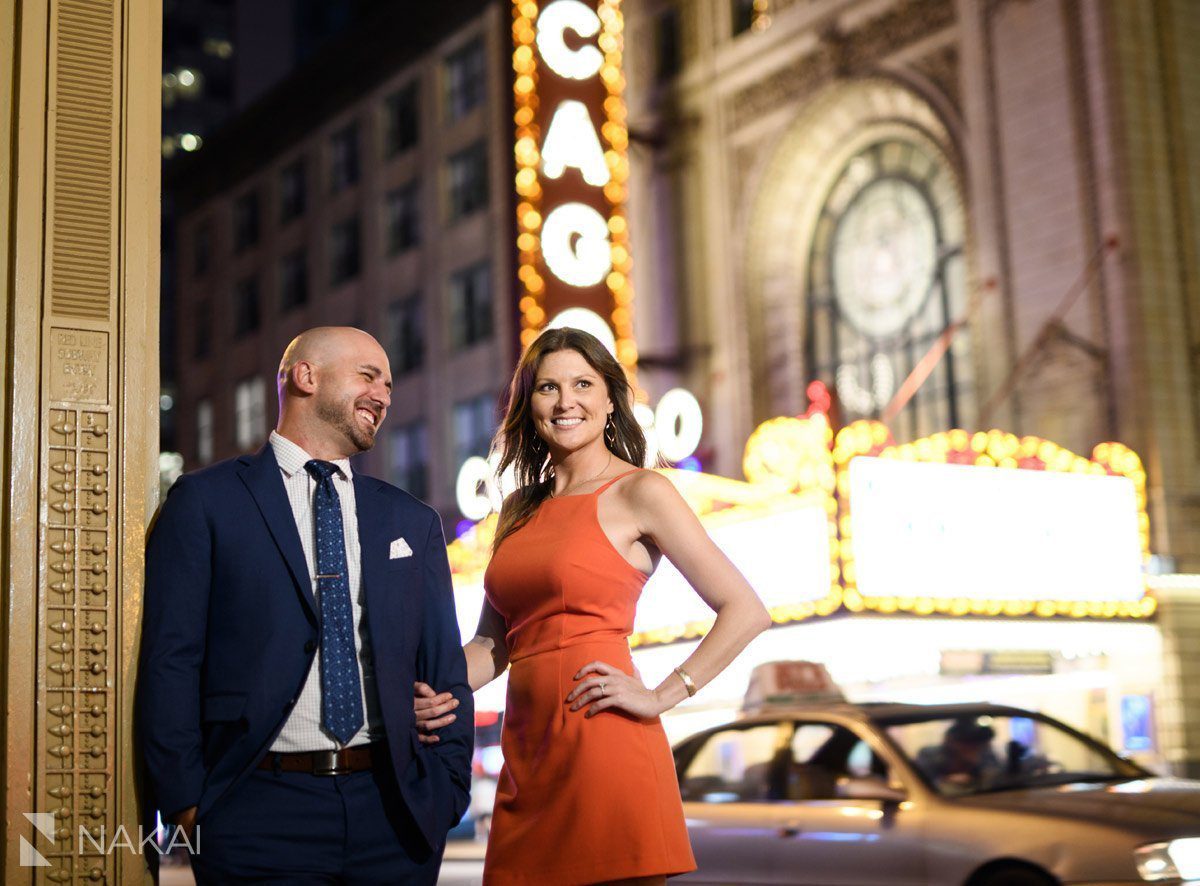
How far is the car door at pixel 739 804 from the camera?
912cm

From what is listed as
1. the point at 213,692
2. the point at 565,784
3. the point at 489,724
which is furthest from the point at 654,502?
the point at 489,724

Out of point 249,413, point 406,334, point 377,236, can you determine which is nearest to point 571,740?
point 406,334

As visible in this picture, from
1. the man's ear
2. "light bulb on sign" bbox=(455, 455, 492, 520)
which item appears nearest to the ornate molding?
"light bulb on sign" bbox=(455, 455, 492, 520)

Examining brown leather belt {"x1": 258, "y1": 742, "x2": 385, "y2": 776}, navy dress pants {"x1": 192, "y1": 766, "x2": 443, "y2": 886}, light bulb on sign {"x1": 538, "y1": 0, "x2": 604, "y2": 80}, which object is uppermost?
light bulb on sign {"x1": 538, "y1": 0, "x2": 604, "y2": 80}

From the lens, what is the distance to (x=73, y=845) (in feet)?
13.6

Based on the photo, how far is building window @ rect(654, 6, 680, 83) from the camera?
2784 cm

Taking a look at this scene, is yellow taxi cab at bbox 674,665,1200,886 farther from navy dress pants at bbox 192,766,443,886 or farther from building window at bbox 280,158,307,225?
building window at bbox 280,158,307,225

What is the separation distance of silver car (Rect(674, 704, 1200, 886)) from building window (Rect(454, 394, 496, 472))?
75.5ft

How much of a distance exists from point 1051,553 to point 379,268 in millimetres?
23420

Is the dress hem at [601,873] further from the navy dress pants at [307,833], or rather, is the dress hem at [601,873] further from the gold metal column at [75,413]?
the gold metal column at [75,413]

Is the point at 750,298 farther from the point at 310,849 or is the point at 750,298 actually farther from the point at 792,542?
the point at 310,849

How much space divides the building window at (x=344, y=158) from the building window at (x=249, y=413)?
5.99 metres

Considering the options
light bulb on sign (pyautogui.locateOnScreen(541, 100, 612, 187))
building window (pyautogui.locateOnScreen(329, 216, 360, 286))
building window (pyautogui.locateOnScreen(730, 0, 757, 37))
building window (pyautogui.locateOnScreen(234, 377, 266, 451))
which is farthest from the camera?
building window (pyautogui.locateOnScreen(234, 377, 266, 451))

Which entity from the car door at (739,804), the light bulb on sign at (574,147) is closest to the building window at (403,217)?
the light bulb on sign at (574,147)
